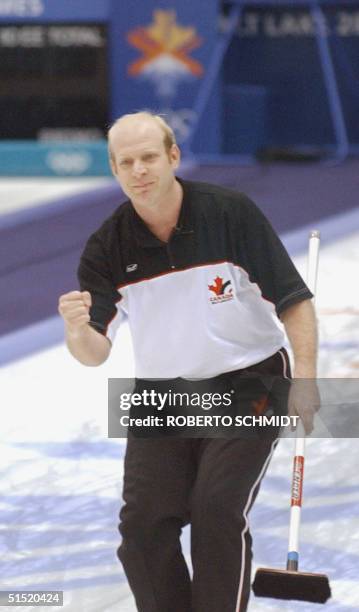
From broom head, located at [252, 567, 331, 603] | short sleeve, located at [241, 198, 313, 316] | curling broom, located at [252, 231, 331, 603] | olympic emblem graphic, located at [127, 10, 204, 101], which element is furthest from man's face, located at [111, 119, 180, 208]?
olympic emblem graphic, located at [127, 10, 204, 101]

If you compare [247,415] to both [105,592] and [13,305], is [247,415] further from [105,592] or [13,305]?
[13,305]

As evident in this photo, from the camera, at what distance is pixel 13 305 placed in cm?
926

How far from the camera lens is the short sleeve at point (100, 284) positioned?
3549mm

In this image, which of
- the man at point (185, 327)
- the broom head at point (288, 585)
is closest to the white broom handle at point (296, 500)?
the broom head at point (288, 585)

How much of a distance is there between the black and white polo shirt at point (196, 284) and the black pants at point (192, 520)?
0.81 ft

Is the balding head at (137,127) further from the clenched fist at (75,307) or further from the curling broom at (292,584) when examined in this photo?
the curling broom at (292,584)

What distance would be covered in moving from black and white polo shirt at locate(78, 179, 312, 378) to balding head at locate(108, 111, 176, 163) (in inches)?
7.9

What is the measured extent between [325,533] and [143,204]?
1.67 metres

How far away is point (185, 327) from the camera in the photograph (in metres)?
3.50

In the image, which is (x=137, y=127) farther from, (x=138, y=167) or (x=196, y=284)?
(x=196, y=284)

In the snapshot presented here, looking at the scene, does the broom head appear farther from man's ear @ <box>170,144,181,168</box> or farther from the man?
man's ear @ <box>170,144,181,168</box>

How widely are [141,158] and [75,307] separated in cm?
44

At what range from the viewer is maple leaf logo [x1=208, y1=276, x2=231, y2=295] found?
3.48 m

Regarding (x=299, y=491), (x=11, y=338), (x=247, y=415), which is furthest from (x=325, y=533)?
(x=11, y=338)
